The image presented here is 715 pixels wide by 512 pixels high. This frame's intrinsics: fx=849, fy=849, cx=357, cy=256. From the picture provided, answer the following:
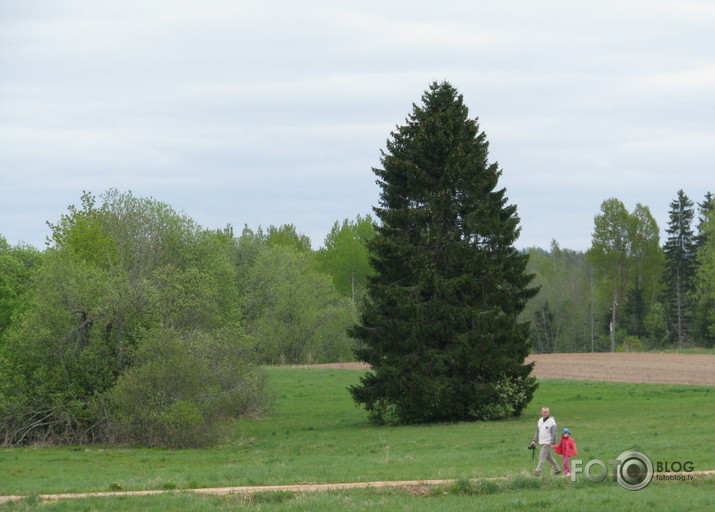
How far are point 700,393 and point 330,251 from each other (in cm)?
6963

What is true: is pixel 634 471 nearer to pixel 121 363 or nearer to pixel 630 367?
pixel 121 363

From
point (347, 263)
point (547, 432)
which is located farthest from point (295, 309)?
point (547, 432)

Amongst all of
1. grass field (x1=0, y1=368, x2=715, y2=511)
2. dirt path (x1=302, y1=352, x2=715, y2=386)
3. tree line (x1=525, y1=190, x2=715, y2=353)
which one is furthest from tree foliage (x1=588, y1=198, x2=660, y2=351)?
grass field (x1=0, y1=368, x2=715, y2=511)

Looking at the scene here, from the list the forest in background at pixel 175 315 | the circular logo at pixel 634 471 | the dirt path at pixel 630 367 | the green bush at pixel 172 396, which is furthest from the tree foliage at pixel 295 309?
the circular logo at pixel 634 471

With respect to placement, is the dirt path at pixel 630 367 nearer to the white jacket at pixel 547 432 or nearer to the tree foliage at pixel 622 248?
the tree foliage at pixel 622 248

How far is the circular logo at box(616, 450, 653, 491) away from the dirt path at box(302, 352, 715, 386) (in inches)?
1380

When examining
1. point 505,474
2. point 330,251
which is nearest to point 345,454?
point 505,474

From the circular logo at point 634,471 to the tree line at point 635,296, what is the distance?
7975 cm

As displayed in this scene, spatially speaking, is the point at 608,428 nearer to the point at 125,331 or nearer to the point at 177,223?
the point at 125,331

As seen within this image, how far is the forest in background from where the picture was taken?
3397 cm

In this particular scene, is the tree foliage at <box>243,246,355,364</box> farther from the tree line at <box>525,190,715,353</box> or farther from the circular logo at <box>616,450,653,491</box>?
the circular logo at <box>616,450,653,491</box>

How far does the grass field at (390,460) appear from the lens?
655 inches

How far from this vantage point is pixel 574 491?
1742 centimetres

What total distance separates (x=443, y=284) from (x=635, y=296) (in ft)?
253
